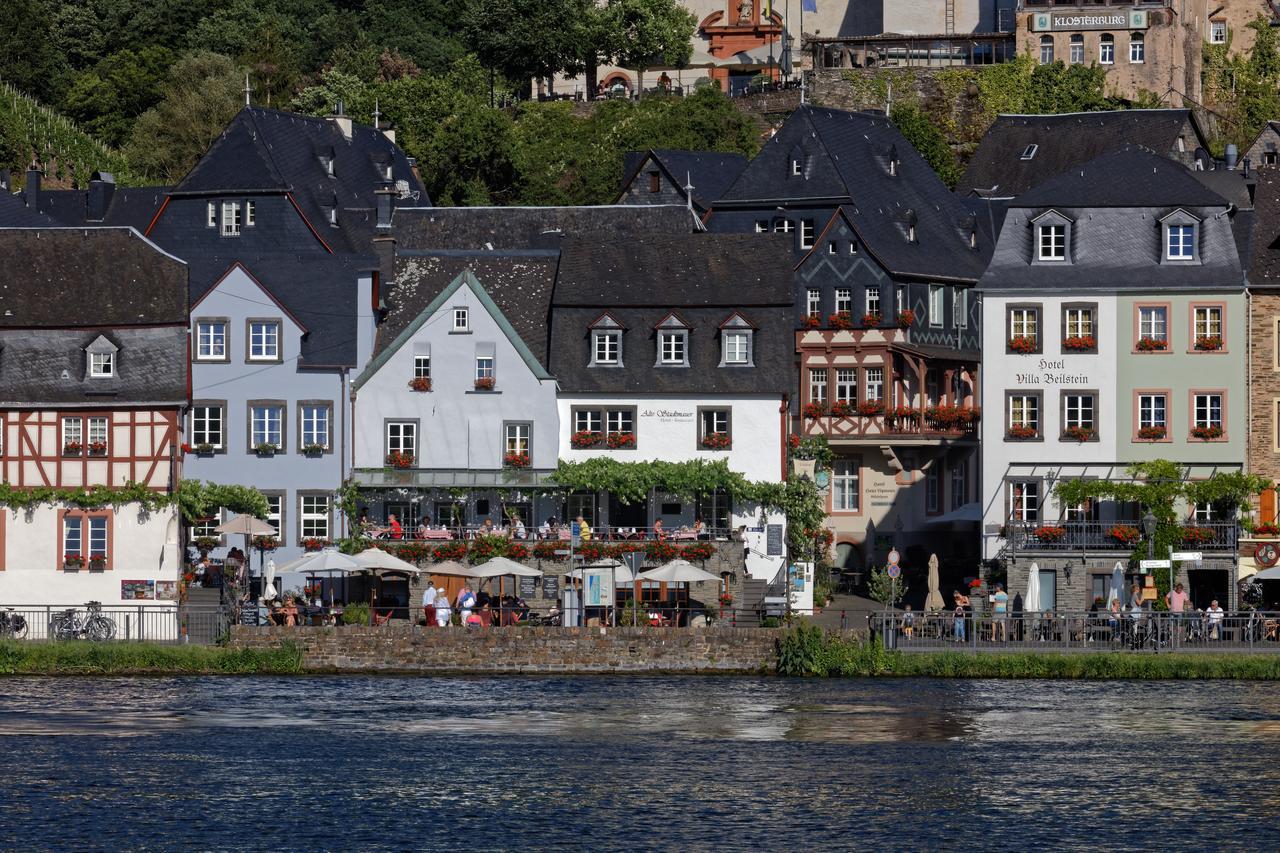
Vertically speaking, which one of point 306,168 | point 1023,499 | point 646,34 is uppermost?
point 646,34

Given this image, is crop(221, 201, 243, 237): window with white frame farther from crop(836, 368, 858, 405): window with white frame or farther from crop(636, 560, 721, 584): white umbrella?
crop(636, 560, 721, 584): white umbrella

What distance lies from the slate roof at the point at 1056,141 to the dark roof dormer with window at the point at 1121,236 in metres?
24.2

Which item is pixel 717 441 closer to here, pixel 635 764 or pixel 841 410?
pixel 841 410

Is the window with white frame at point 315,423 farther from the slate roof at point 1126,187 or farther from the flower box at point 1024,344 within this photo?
the slate roof at point 1126,187

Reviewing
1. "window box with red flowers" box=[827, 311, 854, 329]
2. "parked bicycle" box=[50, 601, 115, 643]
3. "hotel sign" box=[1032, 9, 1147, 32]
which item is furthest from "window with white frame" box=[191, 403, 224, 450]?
"hotel sign" box=[1032, 9, 1147, 32]

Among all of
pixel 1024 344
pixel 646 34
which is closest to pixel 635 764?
pixel 1024 344

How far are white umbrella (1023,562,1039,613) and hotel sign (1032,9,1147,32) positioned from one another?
4788cm

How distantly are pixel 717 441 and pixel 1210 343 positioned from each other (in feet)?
41.9

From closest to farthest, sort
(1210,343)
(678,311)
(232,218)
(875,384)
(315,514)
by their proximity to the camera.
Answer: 1. (1210,343)
2. (315,514)
3. (678,311)
4. (875,384)
5. (232,218)

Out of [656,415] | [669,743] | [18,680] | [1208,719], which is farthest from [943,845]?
[656,415]

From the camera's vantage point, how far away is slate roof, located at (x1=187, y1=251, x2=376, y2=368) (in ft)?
255

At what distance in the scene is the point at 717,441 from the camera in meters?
76.8

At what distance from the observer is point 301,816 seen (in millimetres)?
49781

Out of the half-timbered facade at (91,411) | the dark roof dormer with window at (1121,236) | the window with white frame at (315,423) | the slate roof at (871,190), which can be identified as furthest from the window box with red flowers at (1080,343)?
the half-timbered facade at (91,411)
